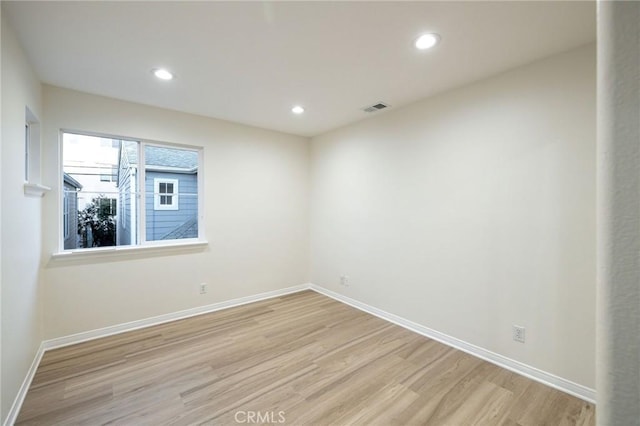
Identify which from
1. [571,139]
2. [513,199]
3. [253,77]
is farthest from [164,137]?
[571,139]

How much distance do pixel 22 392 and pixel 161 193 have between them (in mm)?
2139

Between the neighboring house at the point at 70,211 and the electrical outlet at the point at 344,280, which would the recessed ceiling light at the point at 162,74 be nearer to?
the neighboring house at the point at 70,211

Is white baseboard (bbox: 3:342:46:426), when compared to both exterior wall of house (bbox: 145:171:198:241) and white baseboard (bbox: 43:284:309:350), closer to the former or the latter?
white baseboard (bbox: 43:284:309:350)

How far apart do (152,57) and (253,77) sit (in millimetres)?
800

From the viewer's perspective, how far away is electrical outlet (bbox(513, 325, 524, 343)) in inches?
93.1

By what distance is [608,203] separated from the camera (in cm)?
42

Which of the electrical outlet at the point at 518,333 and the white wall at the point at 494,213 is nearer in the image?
the white wall at the point at 494,213

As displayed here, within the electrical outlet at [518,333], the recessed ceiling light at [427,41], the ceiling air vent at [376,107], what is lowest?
the electrical outlet at [518,333]

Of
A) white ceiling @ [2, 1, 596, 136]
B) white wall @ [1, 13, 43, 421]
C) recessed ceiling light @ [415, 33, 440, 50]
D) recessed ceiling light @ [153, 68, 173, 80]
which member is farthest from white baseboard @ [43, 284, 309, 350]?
recessed ceiling light @ [415, 33, 440, 50]

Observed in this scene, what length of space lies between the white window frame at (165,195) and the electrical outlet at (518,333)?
152 inches

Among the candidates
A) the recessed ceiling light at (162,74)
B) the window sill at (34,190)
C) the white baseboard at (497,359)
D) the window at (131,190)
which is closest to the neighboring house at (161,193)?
the window at (131,190)

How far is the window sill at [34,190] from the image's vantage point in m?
2.14

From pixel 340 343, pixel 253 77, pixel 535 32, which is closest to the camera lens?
pixel 535 32

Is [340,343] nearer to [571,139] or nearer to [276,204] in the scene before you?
[276,204]
